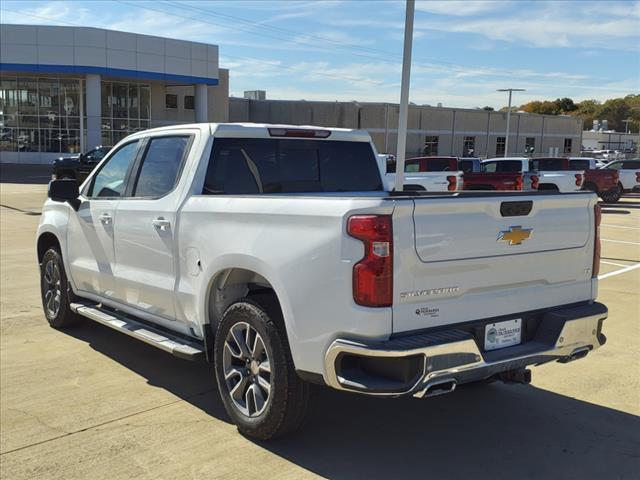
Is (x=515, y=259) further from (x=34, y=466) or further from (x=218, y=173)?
(x=34, y=466)

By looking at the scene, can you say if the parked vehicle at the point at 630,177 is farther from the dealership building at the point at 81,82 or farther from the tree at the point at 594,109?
the tree at the point at 594,109

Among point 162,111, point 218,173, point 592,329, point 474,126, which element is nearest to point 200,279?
point 218,173

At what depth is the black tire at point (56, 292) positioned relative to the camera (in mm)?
6531

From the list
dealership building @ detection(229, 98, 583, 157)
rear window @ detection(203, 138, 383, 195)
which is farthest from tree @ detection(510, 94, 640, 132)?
rear window @ detection(203, 138, 383, 195)

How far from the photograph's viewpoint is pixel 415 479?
3.71m

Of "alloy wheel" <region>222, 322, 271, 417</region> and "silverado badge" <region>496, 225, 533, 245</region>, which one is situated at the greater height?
"silverado badge" <region>496, 225, 533, 245</region>

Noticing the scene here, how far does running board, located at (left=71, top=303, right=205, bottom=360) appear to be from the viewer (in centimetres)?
460

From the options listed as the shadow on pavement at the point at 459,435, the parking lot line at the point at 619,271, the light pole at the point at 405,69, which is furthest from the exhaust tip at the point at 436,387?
the light pole at the point at 405,69

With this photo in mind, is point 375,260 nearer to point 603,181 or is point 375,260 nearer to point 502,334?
point 502,334

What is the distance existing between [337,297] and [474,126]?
71488 mm

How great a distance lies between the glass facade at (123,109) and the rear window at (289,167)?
1693 inches

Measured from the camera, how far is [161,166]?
5254 mm

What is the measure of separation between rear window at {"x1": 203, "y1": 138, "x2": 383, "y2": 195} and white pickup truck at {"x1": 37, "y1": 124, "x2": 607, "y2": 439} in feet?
0.04

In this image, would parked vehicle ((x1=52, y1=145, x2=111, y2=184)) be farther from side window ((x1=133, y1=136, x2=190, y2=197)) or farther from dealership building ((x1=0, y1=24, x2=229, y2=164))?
side window ((x1=133, y1=136, x2=190, y2=197))
